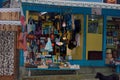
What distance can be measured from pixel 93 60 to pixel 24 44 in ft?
12.4

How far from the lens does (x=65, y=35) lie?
15.1 meters

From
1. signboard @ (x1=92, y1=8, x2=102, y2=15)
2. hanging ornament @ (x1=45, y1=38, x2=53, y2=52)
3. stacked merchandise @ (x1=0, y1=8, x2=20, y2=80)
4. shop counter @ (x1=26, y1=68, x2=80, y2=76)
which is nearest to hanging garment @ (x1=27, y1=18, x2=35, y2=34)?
hanging ornament @ (x1=45, y1=38, x2=53, y2=52)

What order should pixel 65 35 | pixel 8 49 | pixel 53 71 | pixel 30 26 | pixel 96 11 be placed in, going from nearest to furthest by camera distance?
1. pixel 8 49
2. pixel 53 71
3. pixel 30 26
4. pixel 65 35
5. pixel 96 11

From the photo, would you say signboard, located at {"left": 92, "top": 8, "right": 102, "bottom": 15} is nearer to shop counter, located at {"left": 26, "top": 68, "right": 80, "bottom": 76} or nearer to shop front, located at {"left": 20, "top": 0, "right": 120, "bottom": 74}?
shop front, located at {"left": 20, "top": 0, "right": 120, "bottom": 74}

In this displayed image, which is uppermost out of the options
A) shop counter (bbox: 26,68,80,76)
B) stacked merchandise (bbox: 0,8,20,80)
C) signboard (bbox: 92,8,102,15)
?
signboard (bbox: 92,8,102,15)

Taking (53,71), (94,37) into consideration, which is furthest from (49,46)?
(94,37)

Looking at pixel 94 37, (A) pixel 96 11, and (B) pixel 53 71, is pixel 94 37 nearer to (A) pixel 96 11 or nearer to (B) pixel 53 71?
(A) pixel 96 11

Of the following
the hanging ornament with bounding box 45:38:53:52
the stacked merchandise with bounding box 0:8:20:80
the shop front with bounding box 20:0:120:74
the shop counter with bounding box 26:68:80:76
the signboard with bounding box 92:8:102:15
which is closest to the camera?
the stacked merchandise with bounding box 0:8:20:80

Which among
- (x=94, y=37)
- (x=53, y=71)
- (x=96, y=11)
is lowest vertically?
(x=53, y=71)

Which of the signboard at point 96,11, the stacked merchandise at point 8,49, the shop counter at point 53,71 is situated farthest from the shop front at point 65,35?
the stacked merchandise at point 8,49

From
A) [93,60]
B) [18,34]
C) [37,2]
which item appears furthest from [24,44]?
[93,60]

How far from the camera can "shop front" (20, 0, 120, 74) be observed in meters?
14.5

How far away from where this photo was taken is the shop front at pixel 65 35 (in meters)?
14.5

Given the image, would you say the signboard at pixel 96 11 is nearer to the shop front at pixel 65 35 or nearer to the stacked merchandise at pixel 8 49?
the shop front at pixel 65 35
